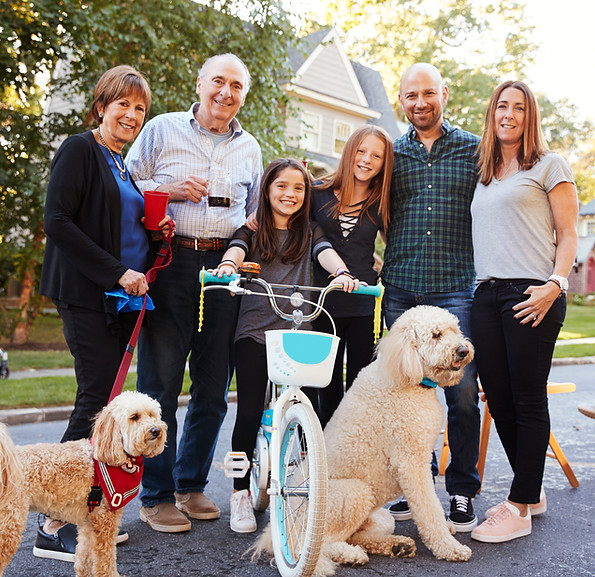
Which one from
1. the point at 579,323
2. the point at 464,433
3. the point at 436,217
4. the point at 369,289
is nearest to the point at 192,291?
the point at 369,289

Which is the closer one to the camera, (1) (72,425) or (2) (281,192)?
(1) (72,425)

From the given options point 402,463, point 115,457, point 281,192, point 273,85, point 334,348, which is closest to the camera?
point 115,457

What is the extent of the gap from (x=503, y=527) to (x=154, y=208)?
2661 mm

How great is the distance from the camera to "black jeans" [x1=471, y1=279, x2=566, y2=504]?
346cm

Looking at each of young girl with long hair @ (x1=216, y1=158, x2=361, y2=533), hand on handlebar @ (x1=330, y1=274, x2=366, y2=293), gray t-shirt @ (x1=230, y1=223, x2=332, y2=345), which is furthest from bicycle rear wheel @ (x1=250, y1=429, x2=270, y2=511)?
hand on handlebar @ (x1=330, y1=274, x2=366, y2=293)

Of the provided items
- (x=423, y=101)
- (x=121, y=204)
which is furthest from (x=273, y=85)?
(x=121, y=204)

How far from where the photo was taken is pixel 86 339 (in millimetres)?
3125

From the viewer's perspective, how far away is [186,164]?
3.82 metres

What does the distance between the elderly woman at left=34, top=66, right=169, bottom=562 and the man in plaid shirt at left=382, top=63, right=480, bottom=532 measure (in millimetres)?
1702

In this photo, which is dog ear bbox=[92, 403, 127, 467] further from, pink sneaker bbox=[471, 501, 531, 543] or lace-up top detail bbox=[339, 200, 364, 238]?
pink sneaker bbox=[471, 501, 531, 543]

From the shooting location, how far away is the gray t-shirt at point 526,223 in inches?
137

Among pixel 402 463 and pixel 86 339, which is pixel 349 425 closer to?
pixel 402 463

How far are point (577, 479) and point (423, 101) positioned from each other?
3.21 metres

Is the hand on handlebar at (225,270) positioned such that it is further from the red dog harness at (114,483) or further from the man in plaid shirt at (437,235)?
the man in plaid shirt at (437,235)
